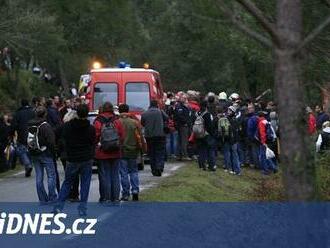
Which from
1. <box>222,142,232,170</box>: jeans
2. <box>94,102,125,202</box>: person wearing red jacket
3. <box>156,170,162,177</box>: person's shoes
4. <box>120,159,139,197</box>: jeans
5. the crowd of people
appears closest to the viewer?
→ the crowd of people

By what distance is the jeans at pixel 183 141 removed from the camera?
74.2 feet

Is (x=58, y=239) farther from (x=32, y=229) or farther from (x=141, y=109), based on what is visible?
(x=141, y=109)

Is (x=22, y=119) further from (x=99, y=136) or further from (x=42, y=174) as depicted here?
(x=99, y=136)

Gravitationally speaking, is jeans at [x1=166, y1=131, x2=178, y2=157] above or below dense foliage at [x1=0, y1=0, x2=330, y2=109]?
below

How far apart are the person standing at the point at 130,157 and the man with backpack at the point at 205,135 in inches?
226

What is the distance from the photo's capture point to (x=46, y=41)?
34.1 m

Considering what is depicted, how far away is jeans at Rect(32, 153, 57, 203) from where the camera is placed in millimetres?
13508

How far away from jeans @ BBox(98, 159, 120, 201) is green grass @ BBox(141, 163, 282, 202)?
2.68 feet

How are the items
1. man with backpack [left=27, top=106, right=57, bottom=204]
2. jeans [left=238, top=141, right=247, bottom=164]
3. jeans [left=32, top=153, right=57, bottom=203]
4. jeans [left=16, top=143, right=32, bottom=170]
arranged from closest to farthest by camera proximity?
man with backpack [left=27, top=106, right=57, bottom=204] < jeans [left=32, top=153, right=57, bottom=203] < jeans [left=16, top=143, right=32, bottom=170] < jeans [left=238, top=141, right=247, bottom=164]

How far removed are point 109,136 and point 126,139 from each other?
2.86 feet

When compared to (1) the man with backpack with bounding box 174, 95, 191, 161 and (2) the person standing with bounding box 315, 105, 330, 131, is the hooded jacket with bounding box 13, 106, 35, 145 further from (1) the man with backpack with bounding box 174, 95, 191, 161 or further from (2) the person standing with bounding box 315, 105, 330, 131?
Result: (2) the person standing with bounding box 315, 105, 330, 131

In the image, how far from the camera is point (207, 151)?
67.8 feet

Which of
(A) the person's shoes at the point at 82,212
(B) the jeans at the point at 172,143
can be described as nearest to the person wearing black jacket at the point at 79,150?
(A) the person's shoes at the point at 82,212

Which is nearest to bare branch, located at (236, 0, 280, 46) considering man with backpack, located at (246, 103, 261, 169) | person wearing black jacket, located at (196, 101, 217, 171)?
person wearing black jacket, located at (196, 101, 217, 171)
